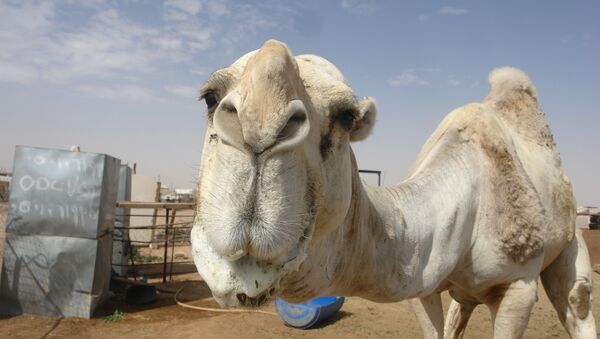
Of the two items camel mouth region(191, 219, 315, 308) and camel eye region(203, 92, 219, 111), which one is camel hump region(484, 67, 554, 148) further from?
camel mouth region(191, 219, 315, 308)

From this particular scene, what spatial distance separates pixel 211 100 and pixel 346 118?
0.58 meters

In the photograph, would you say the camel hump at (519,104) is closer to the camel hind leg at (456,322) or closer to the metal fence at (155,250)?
the camel hind leg at (456,322)

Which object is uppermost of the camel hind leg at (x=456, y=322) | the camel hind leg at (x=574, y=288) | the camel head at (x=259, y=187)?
the camel head at (x=259, y=187)

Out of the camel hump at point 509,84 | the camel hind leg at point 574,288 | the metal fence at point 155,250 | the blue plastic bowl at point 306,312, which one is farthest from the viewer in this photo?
the metal fence at point 155,250

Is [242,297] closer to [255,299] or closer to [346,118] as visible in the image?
[255,299]

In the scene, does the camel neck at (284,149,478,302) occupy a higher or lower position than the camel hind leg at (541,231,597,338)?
higher

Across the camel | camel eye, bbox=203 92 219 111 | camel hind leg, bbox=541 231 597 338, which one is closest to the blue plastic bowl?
the camel

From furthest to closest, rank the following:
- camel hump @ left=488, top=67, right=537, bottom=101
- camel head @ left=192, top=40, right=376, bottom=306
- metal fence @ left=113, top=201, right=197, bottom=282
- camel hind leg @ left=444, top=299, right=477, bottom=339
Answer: metal fence @ left=113, top=201, right=197, bottom=282 → camel hind leg @ left=444, top=299, right=477, bottom=339 → camel hump @ left=488, top=67, right=537, bottom=101 → camel head @ left=192, top=40, right=376, bottom=306

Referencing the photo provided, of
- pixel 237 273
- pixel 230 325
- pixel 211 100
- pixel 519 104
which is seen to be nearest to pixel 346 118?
pixel 211 100

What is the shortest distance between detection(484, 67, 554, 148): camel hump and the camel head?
10.2 ft

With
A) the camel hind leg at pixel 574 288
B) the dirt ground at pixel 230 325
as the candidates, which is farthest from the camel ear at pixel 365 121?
the dirt ground at pixel 230 325

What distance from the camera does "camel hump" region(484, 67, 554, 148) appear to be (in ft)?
13.5

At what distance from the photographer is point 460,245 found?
3.06 meters

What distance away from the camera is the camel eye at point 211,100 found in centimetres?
184
